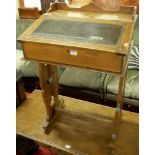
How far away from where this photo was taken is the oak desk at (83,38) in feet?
2.95

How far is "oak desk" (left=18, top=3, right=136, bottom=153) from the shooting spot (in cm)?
90

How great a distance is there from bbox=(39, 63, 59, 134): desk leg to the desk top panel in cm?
26

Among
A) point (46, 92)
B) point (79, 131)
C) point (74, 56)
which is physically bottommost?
point (79, 131)

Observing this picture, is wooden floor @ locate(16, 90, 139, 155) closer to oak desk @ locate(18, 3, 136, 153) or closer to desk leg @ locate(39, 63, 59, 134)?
desk leg @ locate(39, 63, 59, 134)

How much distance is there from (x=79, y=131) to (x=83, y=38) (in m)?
0.75

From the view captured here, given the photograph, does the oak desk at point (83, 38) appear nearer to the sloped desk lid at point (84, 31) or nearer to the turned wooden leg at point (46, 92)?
the sloped desk lid at point (84, 31)

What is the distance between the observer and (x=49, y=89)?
1.41 m

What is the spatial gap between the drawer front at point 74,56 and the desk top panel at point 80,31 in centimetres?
6

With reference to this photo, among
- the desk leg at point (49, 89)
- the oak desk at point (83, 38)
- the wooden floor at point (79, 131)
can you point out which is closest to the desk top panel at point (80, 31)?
the oak desk at point (83, 38)

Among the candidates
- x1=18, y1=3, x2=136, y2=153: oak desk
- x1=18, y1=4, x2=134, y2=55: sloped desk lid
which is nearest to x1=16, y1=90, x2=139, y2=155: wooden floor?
x1=18, y1=3, x2=136, y2=153: oak desk

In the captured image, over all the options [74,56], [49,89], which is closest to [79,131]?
[49,89]

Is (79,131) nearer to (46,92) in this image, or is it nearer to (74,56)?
(46,92)

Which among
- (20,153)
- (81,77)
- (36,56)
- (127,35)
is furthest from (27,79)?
(127,35)

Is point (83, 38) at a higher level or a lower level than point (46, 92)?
higher
